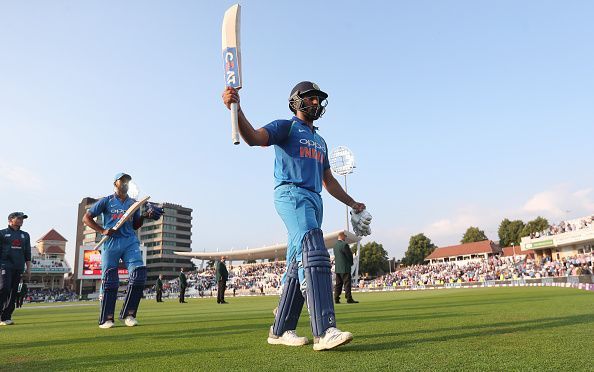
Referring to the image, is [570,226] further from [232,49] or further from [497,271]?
[232,49]

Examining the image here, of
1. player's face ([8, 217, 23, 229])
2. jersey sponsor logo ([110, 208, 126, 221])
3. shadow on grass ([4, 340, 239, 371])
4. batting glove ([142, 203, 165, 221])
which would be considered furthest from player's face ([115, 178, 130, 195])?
shadow on grass ([4, 340, 239, 371])

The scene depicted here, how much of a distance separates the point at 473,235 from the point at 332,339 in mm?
111018

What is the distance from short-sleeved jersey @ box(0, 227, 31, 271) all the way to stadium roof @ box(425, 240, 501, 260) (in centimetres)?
8980

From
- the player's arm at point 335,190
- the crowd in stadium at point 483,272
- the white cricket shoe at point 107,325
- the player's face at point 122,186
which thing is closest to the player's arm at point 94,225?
the player's face at point 122,186

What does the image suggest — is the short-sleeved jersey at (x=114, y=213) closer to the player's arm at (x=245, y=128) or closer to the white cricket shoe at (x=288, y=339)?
the white cricket shoe at (x=288, y=339)

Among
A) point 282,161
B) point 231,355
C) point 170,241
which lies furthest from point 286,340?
point 170,241

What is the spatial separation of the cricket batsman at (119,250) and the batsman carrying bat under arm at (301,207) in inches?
149

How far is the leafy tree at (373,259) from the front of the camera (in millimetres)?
95594

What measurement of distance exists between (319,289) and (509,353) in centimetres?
147

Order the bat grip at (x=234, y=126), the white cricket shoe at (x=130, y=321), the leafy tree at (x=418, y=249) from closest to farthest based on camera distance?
the bat grip at (x=234, y=126)
the white cricket shoe at (x=130, y=321)
the leafy tree at (x=418, y=249)

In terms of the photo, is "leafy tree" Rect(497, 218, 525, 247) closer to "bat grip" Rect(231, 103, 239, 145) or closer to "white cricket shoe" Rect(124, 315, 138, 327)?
"white cricket shoe" Rect(124, 315, 138, 327)

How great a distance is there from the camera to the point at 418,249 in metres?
102

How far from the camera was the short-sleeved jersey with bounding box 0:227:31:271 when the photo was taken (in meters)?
8.34

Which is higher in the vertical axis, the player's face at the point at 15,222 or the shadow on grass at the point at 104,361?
the player's face at the point at 15,222
